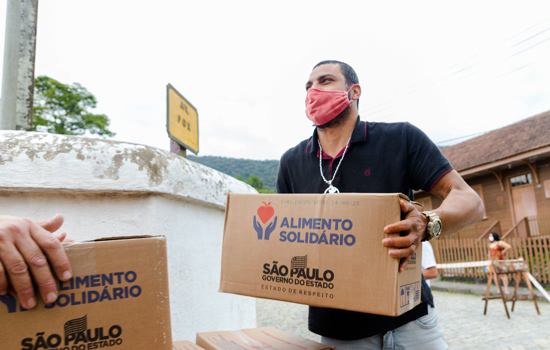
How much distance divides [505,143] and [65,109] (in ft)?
83.1

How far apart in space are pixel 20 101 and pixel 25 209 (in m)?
1.33

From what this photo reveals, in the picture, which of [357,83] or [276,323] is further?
[276,323]

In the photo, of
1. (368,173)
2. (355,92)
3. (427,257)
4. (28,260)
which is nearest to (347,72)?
(355,92)

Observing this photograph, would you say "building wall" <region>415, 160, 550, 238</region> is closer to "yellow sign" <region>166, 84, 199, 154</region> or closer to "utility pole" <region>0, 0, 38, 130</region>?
"yellow sign" <region>166, 84, 199, 154</region>

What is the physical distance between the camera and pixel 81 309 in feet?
3.00

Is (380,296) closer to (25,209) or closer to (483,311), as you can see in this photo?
(25,209)

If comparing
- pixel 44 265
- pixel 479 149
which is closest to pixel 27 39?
pixel 44 265

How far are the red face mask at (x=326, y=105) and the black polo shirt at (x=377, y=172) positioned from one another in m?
0.13

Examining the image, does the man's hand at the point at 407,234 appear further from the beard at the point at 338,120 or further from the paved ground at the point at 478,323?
the paved ground at the point at 478,323

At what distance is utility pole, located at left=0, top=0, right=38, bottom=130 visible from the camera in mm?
2582

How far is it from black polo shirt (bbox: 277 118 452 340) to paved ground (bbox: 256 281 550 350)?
120 inches

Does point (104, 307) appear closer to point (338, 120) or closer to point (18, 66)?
point (338, 120)

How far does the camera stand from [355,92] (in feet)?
6.20

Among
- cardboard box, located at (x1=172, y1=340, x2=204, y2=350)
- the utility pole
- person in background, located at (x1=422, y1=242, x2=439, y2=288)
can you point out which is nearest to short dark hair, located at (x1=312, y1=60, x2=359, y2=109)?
cardboard box, located at (x1=172, y1=340, x2=204, y2=350)
